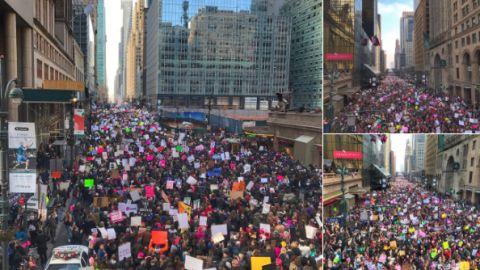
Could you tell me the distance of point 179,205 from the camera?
12070mm

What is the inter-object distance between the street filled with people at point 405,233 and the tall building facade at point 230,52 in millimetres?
6876

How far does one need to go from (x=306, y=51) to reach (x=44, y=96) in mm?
8043

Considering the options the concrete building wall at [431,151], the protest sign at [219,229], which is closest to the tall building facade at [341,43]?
the concrete building wall at [431,151]

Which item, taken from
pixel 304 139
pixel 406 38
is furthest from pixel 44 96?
pixel 406 38

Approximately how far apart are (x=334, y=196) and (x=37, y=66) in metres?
12.7

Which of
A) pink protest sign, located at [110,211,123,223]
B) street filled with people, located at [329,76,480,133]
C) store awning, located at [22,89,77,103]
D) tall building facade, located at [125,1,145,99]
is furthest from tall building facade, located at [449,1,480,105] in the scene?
tall building facade, located at [125,1,145,99]

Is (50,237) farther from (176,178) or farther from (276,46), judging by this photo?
(276,46)

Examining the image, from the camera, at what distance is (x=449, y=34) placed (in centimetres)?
1138

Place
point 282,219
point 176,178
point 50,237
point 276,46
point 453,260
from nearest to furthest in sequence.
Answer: point 50,237 < point 453,260 < point 282,219 < point 176,178 < point 276,46

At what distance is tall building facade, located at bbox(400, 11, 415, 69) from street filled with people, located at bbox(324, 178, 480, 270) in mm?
2772

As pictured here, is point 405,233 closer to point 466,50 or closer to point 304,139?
point 304,139

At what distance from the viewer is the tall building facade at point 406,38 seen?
11391mm

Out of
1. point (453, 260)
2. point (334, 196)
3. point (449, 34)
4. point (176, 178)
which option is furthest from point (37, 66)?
point (453, 260)

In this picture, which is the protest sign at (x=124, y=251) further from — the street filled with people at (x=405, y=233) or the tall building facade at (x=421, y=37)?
the tall building facade at (x=421, y=37)
